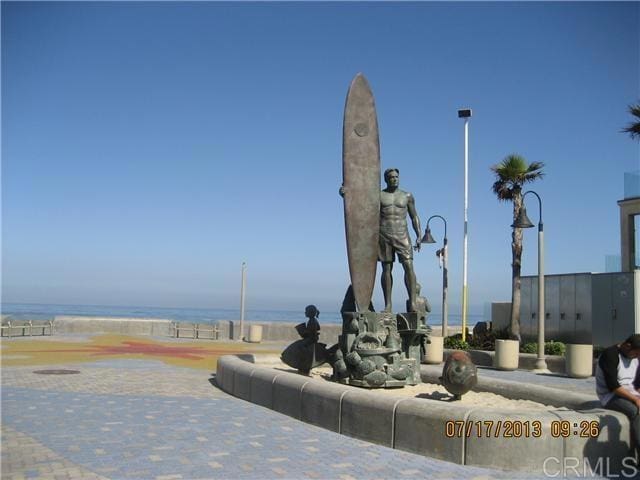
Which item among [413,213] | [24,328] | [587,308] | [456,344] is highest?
Result: [413,213]

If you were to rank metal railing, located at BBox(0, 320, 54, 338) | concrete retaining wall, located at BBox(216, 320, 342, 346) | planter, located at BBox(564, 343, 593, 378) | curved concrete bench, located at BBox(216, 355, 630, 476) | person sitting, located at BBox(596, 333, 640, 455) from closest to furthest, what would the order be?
curved concrete bench, located at BBox(216, 355, 630, 476) < person sitting, located at BBox(596, 333, 640, 455) < planter, located at BBox(564, 343, 593, 378) < metal railing, located at BBox(0, 320, 54, 338) < concrete retaining wall, located at BBox(216, 320, 342, 346)

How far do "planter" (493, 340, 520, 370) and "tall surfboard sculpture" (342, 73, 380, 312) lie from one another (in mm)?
8084

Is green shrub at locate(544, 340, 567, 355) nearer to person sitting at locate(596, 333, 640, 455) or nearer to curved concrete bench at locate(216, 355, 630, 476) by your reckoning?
curved concrete bench at locate(216, 355, 630, 476)

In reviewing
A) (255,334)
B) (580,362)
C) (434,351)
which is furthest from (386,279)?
(255,334)

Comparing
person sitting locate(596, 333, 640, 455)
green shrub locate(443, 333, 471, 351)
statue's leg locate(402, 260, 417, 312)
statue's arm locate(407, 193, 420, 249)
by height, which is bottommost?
green shrub locate(443, 333, 471, 351)

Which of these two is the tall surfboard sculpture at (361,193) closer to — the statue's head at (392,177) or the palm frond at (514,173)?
the statue's head at (392,177)

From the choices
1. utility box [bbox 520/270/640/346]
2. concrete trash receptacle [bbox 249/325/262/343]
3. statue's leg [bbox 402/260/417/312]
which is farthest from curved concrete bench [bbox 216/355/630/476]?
concrete trash receptacle [bbox 249/325/262/343]

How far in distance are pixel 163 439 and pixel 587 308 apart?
57.6 feet

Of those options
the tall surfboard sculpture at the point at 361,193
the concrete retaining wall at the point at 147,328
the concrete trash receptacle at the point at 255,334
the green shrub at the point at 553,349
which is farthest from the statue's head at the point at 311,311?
the concrete retaining wall at the point at 147,328

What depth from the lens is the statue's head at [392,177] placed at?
11.0 metres

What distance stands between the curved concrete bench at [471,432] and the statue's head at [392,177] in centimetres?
414

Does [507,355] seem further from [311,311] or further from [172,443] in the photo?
[172,443]

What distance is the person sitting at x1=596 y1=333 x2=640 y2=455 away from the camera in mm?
6461

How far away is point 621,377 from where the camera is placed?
21.8 ft
